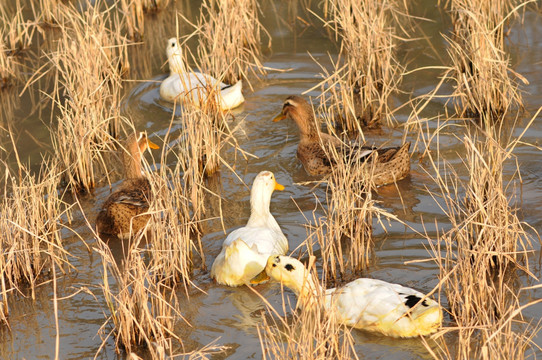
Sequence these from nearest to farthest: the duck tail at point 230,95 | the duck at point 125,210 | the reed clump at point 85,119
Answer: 1. the duck at point 125,210
2. the reed clump at point 85,119
3. the duck tail at point 230,95

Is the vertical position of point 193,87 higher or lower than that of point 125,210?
higher

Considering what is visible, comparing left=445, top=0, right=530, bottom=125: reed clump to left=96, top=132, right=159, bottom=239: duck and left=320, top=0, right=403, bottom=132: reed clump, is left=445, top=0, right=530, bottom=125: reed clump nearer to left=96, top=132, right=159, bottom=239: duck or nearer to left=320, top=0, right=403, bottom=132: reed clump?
left=320, top=0, right=403, bottom=132: reed clump

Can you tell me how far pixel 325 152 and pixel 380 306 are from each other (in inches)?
75.1

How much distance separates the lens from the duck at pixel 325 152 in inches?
298

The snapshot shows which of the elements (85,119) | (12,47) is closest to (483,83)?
(85,119)

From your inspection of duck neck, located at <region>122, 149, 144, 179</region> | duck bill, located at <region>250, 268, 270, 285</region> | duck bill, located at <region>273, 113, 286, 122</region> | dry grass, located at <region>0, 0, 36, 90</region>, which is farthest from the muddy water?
dry grass, located at <region>0, 0, 36, 90</region>

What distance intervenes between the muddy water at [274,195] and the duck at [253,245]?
0.13 metres

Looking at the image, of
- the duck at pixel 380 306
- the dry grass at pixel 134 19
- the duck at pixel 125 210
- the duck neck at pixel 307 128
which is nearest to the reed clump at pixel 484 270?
the duck at pixel 380 306

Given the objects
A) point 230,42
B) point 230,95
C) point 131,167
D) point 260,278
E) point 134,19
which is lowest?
point 260,278

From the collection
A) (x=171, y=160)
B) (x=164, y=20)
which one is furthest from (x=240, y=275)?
(x=164, y=20)

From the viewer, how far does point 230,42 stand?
9.96 metres

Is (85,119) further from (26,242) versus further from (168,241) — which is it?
(168,241)

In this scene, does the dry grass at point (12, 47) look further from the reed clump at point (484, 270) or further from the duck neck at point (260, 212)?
the reed clump at point (484, 270)

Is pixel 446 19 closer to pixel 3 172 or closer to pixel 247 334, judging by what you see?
pixel 3 172
